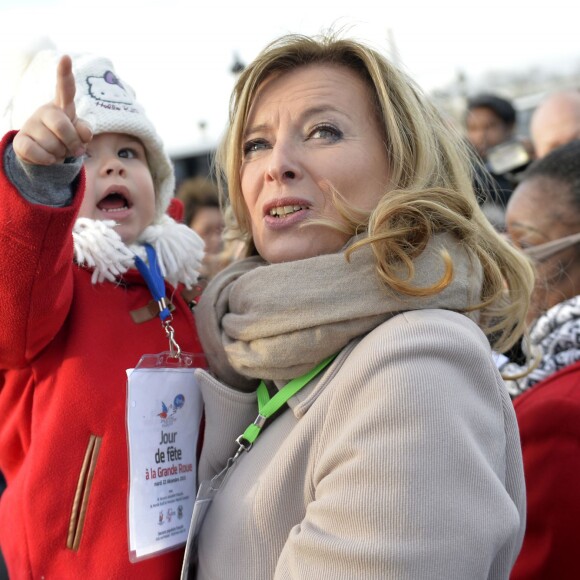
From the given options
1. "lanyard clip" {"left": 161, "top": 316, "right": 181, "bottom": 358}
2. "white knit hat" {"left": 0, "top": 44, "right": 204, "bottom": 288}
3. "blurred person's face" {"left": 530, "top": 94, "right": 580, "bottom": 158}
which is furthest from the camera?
"blurred person's face" {"left": 530, "top": 94, "right": 580, "bottom": 158}

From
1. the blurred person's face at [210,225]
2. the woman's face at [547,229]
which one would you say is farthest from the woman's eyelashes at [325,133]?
the blurred person's face at [210,225]

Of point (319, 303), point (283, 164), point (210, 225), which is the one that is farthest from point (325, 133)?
point (210, 225)

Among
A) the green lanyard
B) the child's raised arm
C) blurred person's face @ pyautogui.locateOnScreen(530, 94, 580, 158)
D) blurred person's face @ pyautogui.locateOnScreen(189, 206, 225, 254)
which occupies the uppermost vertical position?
the child's raised arm

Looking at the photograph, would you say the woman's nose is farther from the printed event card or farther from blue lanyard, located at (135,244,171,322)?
the printed event card

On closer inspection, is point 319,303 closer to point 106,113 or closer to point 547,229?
point 106,113

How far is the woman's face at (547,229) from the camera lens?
242 cm

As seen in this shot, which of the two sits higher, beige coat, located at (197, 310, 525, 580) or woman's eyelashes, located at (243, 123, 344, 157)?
woman's eyelashes, located at (243, 123, 344, 157)

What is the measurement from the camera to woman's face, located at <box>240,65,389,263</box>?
161 cm

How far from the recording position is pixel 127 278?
1.89m

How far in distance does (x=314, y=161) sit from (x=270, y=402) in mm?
576

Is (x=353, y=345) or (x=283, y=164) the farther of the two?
(x=283, y=164)

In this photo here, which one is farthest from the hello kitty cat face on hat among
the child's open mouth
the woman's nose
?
the woman's nose

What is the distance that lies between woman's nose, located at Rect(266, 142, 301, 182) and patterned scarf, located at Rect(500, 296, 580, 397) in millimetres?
997

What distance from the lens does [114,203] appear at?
198cm
